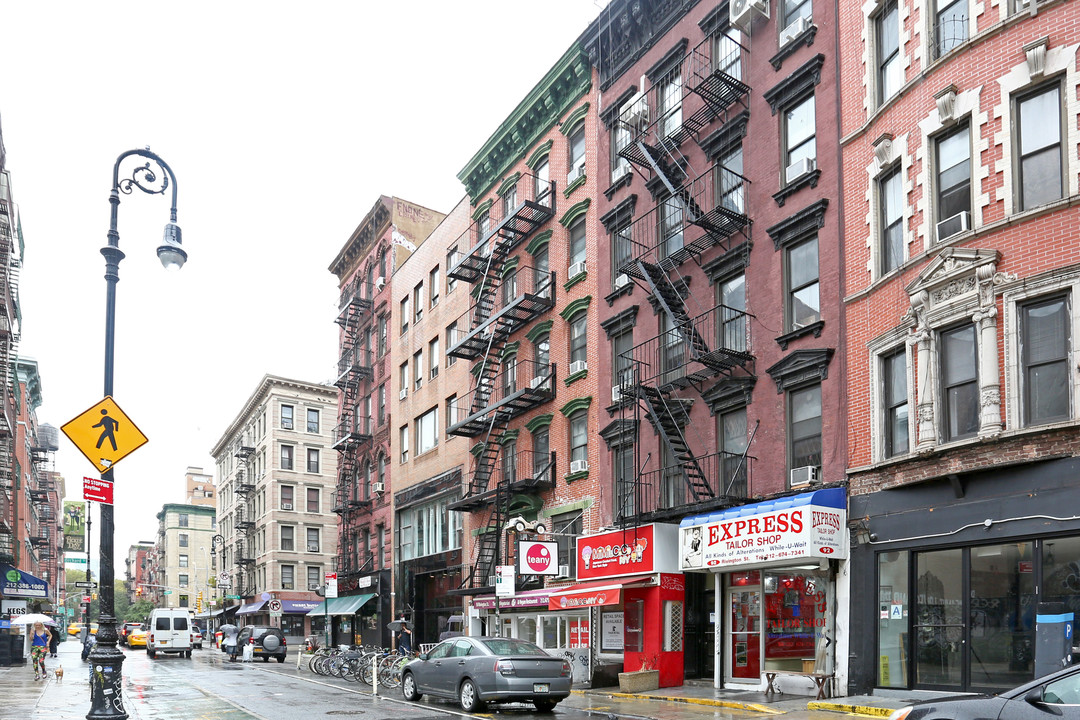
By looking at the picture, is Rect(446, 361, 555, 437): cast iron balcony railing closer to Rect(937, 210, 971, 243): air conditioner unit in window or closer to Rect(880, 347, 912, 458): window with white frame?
Rect(880, 347, 912, 458): window with white frame

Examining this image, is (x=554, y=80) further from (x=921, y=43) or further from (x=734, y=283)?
(x=921, y=43)

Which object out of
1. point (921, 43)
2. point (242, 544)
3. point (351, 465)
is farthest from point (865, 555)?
point (242, 544)

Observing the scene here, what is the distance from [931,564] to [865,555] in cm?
155

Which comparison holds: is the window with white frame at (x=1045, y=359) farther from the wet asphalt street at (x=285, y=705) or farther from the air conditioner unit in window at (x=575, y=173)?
the air conditioner unit in window at (x=575, y=173)

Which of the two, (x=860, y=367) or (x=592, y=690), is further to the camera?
(x=592, y=690)

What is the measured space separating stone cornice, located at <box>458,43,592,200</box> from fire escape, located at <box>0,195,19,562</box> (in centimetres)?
1880

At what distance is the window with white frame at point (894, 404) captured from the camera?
18.3m

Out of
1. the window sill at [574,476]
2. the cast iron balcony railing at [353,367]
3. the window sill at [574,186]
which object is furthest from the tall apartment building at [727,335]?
the cast iron balcony railing at [353,367]

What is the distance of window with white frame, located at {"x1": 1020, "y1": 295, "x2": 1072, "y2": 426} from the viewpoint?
49.6ft

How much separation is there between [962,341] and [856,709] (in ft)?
20.9

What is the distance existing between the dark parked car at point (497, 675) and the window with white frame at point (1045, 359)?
9443 millimetres

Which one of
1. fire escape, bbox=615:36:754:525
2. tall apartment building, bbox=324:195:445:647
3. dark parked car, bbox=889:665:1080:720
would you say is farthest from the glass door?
tall apartment building, bbox=324:195:445:647

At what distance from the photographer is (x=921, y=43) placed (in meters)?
18.3

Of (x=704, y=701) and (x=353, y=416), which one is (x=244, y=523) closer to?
(x=353, y=416)
